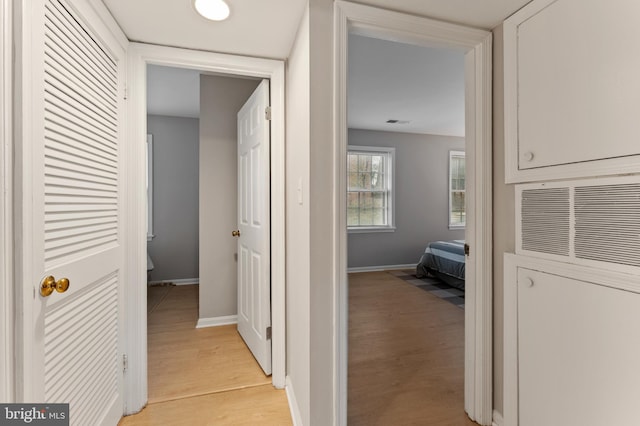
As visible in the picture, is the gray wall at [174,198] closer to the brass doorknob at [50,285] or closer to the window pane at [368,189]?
the window pane at [368,189]

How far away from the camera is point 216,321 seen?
2885 millimetres

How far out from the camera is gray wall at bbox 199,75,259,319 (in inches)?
113

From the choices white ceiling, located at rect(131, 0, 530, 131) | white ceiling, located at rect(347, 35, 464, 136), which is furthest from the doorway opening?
white ceiling, located at rect(347, 35, 464, 136)

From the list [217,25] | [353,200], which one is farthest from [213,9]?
[353,200]

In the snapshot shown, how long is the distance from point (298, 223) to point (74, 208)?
947mm

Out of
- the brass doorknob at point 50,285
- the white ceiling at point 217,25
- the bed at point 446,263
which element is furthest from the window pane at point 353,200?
the brass doorknob at point 50,285

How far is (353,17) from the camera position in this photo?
1357 mm

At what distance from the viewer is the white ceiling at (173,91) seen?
2930mm

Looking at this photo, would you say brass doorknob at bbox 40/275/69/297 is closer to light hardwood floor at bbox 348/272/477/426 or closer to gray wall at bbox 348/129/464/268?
light hardwood floor at bbox 348/272/477/426

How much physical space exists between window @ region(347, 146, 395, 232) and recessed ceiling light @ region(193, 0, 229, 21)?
390 cm

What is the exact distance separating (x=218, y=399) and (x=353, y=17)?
2187mm

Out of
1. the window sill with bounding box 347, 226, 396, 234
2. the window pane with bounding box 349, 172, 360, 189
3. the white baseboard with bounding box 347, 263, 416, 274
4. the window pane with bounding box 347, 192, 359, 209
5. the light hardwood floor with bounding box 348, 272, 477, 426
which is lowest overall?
the light hardwood floor with bounding box 348, 272, 477, 426

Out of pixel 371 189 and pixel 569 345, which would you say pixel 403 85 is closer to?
pixel 371 189

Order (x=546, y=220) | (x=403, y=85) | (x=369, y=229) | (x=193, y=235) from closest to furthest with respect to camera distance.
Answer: (x=546, y=220) → (x=403, y=85) → (x=193, y=235) → (x=369, y=229)
